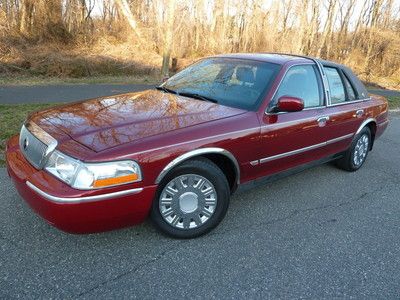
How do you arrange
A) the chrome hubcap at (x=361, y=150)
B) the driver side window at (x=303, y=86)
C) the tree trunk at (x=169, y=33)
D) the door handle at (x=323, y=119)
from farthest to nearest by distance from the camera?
the tree trunk at (x=169, y=33) < the chrome hubcap at (x=361, y=150) < the door handle at (x=323, y=119) < the driver side window at (x=303, y=86)

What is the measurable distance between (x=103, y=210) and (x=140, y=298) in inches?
25.8

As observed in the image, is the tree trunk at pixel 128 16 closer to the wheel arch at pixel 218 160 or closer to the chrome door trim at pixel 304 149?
the chrome door trim at pixel 304 149

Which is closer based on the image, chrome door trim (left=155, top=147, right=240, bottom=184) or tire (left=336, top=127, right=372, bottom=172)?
chrome door trim (left=155, top=147, right=240, bottom=184)

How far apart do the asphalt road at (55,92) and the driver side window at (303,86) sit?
6177mm

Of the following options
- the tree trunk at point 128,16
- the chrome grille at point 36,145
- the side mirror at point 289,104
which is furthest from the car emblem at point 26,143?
the tree trunk at point 128,16

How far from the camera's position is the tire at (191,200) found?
295cm

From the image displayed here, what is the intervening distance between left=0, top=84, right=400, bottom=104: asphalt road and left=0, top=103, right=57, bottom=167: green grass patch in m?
0.89

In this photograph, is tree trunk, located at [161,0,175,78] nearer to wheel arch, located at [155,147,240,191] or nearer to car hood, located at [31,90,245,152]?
car hood, located at [31,90,245,152]

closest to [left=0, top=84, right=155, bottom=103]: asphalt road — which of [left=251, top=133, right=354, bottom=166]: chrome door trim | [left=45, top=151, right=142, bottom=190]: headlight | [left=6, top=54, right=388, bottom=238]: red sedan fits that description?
[left=6, top=54, right=388, bottom=238]: red sedan

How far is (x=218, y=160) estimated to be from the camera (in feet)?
10.8

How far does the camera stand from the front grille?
9.16ft

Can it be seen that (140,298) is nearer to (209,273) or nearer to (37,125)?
(209,273)

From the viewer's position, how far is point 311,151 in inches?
162

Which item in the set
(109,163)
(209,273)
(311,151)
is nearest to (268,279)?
(209,273)
